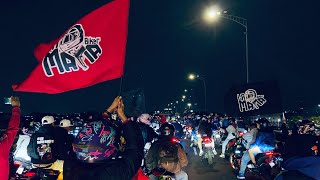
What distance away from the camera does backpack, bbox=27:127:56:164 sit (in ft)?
23.1

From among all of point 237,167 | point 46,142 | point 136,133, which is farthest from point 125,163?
point 237,167

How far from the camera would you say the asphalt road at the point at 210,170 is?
1237 centimetres

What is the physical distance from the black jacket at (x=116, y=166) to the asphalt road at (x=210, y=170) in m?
8.94

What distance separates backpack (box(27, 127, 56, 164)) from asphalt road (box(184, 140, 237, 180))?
6106mm

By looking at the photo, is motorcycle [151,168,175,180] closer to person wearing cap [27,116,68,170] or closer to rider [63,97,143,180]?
person wearing cap [27,116,68,170]

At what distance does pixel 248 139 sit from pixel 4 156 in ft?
28.8

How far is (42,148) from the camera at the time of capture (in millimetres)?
7109

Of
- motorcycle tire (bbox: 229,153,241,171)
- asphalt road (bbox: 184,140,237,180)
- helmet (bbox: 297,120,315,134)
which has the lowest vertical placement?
asphalt road (bbox: 184,140,237,180)

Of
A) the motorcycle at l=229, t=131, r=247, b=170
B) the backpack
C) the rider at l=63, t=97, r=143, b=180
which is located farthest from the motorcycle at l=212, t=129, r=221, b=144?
the rider at l=63, t=97, r=143, b=180

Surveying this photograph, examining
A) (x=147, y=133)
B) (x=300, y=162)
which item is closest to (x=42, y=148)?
(x=147, y=133)

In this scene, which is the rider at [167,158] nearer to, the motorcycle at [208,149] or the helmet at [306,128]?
the helmet at [306,128]

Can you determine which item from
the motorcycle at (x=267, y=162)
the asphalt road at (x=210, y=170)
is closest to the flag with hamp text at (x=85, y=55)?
the motorcycle at (x=267, y=162)

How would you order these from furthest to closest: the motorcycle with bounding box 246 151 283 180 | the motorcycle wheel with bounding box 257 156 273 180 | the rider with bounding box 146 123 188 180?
the motorcycle with bounding box 246 151 283 180, the motorcycle wheel with bounding box 257 156 273 180, the rider with bounding box 146 123 188 180

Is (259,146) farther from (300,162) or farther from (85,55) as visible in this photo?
(300,162)
